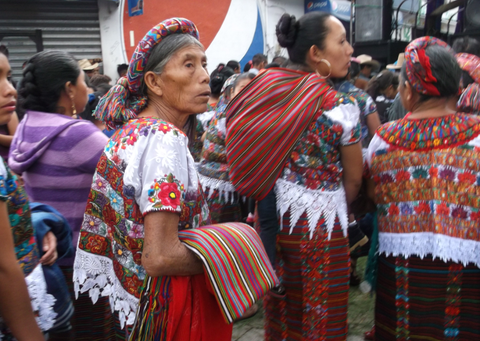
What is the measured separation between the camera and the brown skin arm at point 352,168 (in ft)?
7.22

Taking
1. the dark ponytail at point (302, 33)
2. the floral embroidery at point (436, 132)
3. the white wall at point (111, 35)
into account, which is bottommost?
the floral embroidery at point (436, 132)

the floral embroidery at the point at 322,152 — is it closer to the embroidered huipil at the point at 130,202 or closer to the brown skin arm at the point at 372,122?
the embroidered huipil at the point at 130,202

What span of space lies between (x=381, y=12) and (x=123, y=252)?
1080 cm

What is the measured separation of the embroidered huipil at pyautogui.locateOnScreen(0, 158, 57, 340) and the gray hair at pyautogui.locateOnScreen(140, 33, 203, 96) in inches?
25.2

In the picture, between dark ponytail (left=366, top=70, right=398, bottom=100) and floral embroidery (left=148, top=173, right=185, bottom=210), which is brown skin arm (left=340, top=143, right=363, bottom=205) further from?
dark ponytail (left=366, top=70, right=398, bottom=100)

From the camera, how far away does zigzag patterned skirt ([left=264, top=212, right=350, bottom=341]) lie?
89.0 inches

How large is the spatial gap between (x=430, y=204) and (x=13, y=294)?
189 cm

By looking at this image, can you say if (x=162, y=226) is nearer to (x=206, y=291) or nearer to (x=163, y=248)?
(x=163, y=248)

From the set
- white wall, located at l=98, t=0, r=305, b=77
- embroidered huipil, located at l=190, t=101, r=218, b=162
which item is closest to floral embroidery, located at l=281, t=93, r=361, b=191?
embroidered huipil, located at l=190, t=101, r=218, b=162

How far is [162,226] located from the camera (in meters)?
1.40

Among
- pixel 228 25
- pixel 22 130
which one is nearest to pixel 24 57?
pixel 228 25

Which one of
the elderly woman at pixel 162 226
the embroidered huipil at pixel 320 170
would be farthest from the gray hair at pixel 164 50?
the embroidered huipil at pixel 320 170

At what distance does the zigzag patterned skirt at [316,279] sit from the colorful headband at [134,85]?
1.03 m

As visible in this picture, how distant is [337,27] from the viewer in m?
2.32
